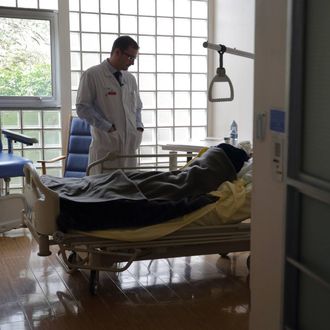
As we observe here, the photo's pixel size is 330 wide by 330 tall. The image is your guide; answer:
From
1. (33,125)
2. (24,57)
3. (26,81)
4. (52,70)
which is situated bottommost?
(33,125)

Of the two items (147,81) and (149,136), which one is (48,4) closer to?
(147,81)

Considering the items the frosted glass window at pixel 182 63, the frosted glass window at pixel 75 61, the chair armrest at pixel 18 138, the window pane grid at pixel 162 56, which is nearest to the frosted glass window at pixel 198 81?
the window pane grid at pixel 162 56

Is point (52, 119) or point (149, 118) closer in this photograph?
point (52, 119)

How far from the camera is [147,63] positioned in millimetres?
5461

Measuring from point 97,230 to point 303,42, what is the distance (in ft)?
5.40

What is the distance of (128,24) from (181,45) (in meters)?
0.57

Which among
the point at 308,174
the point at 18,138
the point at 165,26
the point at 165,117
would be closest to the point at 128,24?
the point at 165,26

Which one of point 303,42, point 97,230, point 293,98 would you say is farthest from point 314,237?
point 97,230

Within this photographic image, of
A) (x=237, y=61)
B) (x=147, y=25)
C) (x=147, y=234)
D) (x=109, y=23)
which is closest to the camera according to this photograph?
(x=147, y=234)

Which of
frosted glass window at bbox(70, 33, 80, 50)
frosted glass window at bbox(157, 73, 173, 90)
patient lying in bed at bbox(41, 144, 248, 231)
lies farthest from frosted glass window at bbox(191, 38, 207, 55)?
patient lying in bed at bbox(41, 144, 248, 231)

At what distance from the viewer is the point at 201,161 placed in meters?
3.49

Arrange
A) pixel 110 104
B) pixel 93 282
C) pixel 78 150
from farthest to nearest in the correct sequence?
pixel 78 150 < pixel 110 104 < pixel 93 282

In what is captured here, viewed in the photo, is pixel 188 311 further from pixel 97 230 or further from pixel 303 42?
pixel 303 42

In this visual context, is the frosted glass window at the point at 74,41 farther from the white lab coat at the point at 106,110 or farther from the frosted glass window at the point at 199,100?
the frosted glass window at the point at 199,100
